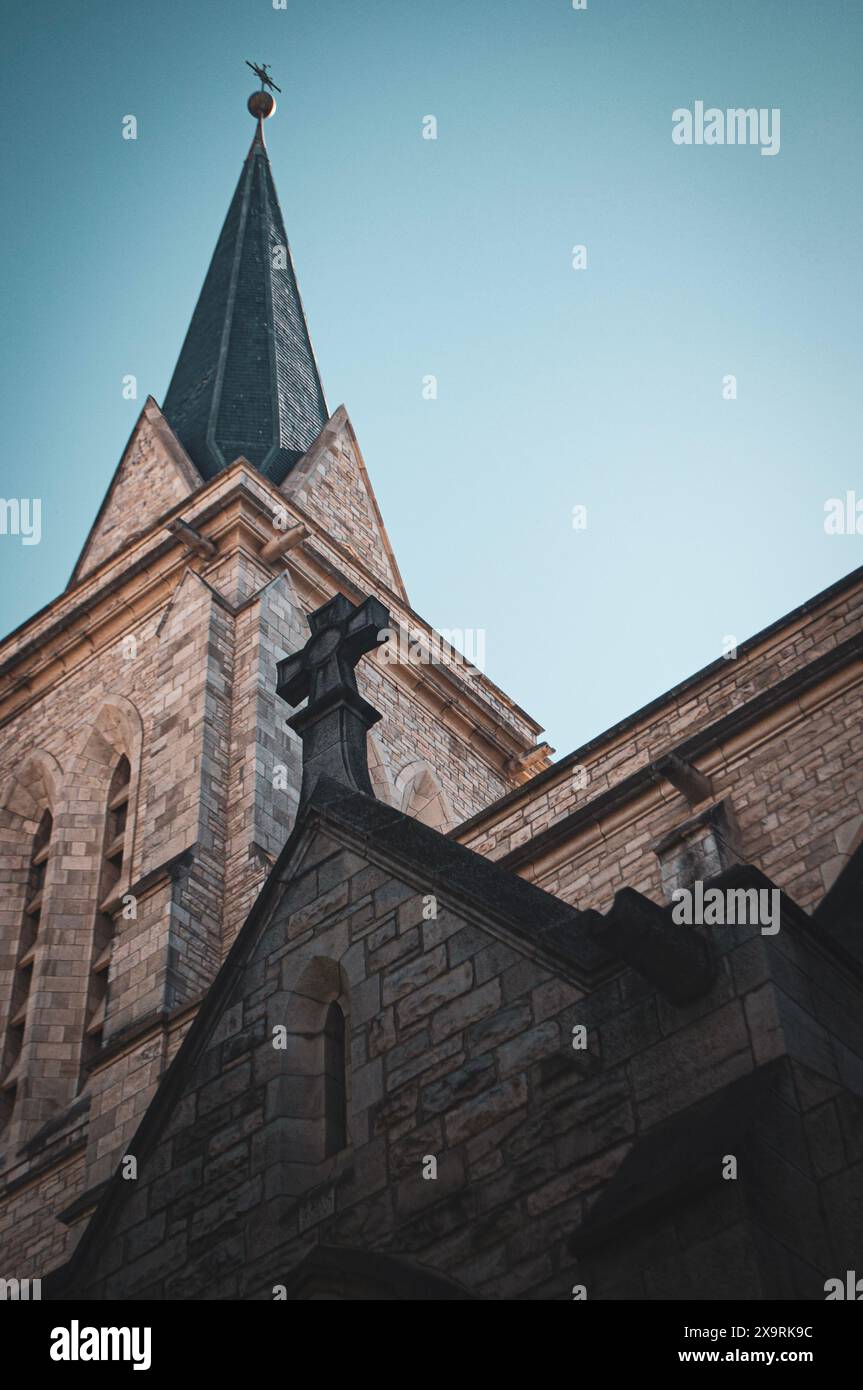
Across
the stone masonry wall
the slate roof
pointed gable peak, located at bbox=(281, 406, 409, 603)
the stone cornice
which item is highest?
the slate roof

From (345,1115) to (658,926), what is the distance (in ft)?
5.74

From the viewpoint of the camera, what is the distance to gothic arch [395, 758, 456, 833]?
21047 millimetres

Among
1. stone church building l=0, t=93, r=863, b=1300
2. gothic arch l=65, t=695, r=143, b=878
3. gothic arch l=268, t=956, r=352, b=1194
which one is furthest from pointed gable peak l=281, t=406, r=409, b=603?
gothic arch l=268, t=956, r=352, b=1194

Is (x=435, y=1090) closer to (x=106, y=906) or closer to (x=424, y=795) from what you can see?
(x=106, y=906)

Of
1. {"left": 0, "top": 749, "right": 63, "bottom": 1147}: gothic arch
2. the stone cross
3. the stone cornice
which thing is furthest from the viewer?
the stone cornice

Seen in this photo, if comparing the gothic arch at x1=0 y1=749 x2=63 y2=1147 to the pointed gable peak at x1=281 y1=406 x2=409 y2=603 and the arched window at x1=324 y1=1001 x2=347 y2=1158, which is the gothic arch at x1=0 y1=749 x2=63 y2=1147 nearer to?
the pointed gable peak at x1=281 y1=406 x2=409 y2=603

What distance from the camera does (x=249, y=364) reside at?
94.1ft

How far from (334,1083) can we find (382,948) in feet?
1.84

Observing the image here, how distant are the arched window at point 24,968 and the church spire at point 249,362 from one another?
6.99 m

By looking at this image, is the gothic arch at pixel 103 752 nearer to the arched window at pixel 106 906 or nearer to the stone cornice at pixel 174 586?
the arched window at pixel 106 906

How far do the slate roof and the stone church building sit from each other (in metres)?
1.05

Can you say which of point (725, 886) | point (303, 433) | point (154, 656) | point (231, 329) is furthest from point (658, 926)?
point (231, 329)
